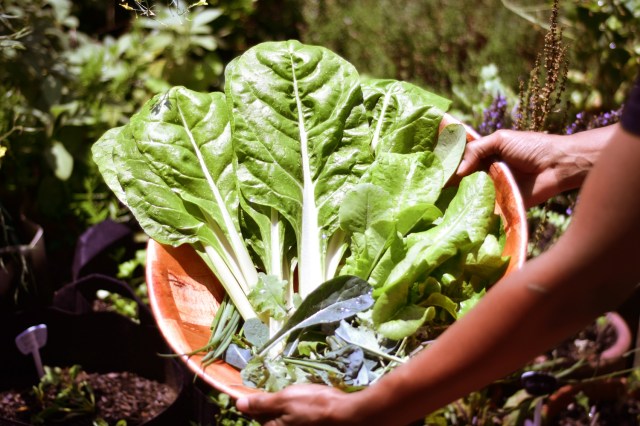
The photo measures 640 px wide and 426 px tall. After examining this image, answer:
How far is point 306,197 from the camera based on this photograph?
54.5 inches

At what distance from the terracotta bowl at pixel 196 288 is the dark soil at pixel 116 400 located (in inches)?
17.6

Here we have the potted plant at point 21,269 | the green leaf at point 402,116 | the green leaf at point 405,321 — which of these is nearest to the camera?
the green leaf at point 405,321

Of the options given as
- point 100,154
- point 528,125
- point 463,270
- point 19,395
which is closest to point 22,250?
point 19,395

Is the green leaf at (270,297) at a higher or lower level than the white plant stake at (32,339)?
higher

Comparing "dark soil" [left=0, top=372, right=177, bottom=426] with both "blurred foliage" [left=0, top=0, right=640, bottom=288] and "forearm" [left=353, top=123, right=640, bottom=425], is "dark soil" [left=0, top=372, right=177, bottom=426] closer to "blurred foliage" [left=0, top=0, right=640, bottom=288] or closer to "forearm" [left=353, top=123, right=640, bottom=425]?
"blurred foliage" [left=0, top=0, right=640, bottom=288]

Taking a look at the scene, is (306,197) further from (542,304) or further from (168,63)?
(168,63)

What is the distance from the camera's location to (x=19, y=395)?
5.71 ft

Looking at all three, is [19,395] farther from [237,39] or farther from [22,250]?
[237,39]

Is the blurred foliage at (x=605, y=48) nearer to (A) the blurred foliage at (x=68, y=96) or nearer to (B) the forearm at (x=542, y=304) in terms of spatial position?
(A) the blurred foliage at (x=68, y=96)

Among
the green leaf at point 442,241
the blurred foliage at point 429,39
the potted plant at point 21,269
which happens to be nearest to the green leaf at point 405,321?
the green leaf at point 442,241

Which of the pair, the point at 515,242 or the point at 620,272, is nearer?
the point at 620,272

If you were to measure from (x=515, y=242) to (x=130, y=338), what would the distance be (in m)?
1.03

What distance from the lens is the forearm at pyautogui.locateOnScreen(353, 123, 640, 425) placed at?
700 mm

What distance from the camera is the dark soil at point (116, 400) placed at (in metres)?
1.67
